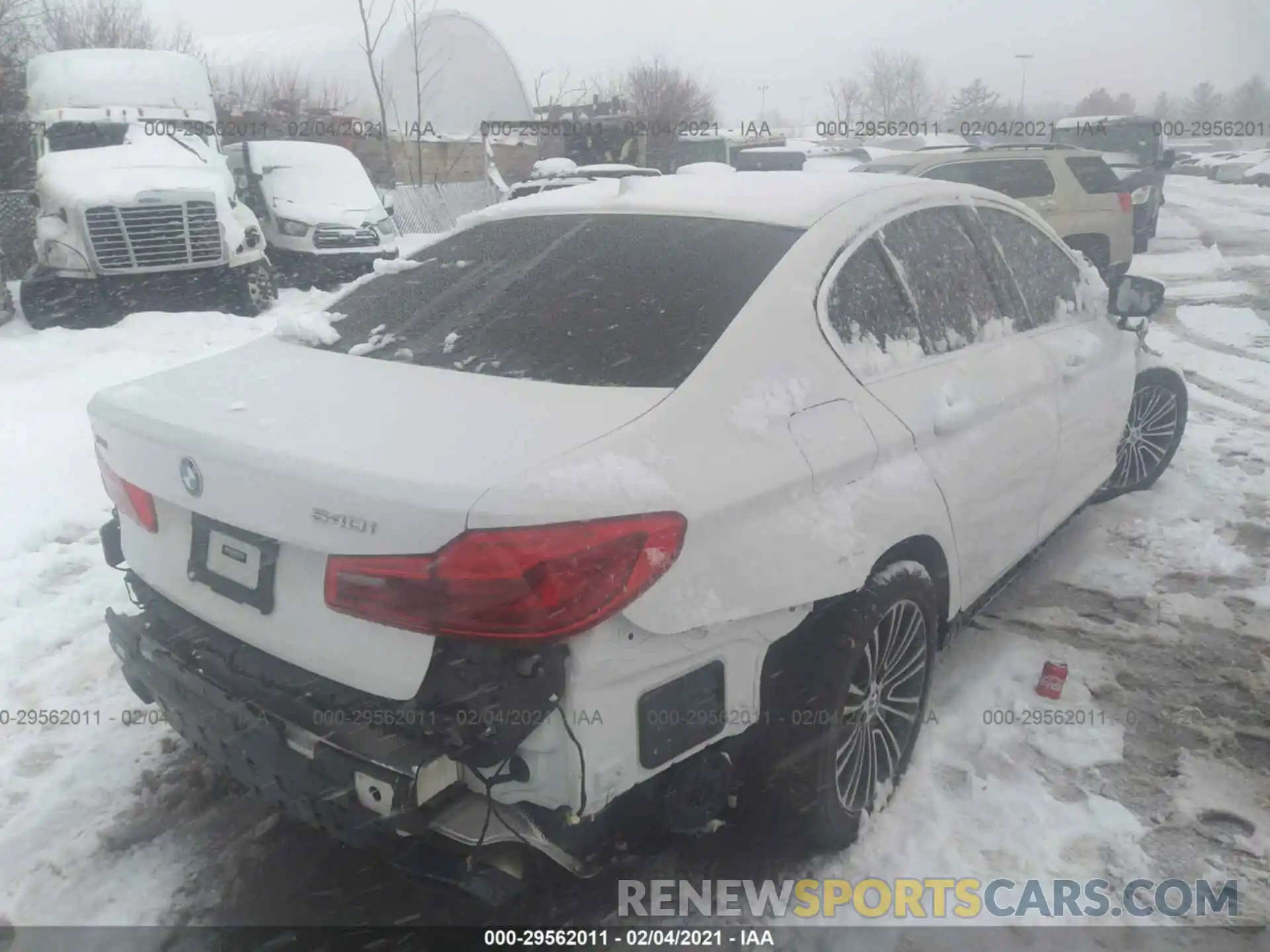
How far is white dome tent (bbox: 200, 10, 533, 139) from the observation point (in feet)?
105

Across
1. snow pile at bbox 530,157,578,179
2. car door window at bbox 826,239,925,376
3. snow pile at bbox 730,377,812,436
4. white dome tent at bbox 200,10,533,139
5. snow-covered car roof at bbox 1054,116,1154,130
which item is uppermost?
white dome tent at bbox 200,10,533,139

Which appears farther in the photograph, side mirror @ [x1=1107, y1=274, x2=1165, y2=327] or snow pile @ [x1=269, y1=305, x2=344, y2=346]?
side mirror @ [x1=1107, y1=274, x2=1165, y2=327]

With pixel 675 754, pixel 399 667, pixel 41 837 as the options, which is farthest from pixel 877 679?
pixel 41 837

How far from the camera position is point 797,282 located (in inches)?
100

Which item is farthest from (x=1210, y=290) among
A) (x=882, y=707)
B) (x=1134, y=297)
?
(x=882, y=707)

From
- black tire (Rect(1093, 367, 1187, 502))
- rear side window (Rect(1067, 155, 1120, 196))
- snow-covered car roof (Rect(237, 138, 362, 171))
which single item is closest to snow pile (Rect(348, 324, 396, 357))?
black tire (Rect(1093, 367, 1187, 502))

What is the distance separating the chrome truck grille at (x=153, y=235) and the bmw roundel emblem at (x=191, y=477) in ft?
29.0

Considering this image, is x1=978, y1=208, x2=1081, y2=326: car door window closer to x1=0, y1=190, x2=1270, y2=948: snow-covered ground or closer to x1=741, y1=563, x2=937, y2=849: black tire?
x1=0, y1=190, x2=1270, y2=948: snow-covered ground

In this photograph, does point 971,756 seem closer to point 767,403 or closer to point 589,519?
point 767,403

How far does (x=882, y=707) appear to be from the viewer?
273 cm

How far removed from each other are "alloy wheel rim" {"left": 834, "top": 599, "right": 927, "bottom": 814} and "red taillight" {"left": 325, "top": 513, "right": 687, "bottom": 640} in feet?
2.99

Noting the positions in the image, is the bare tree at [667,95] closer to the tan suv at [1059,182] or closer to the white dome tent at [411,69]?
the white dome tent at [411,69]

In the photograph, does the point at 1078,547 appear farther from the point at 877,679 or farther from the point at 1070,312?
the point at 877,679

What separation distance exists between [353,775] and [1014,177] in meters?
10.1
